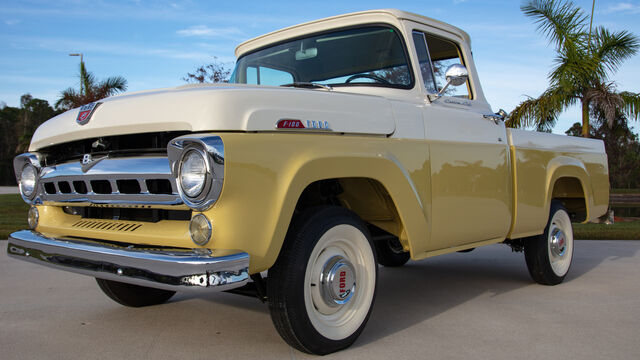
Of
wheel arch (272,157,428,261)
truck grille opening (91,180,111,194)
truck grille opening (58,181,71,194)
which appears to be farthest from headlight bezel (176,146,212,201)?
truck grille opening (58,181,71,194)

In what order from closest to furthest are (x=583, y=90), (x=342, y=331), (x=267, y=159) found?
1. (x=267, y=159)
2. (x=342, y=331)
3. (x=583, y=90)

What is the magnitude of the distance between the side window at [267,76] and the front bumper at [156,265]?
188cm

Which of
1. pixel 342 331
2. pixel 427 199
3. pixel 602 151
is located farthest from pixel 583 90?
pixel 342 331

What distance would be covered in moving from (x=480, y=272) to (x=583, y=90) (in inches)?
323

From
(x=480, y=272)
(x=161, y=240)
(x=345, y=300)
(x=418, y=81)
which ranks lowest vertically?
(x=480, y=272)

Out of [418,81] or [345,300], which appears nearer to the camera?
[345,300]

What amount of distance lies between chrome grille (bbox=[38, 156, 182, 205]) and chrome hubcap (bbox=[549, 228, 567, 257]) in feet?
12.3

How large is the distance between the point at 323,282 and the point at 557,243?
3041 mm

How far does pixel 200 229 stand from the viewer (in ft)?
7.89

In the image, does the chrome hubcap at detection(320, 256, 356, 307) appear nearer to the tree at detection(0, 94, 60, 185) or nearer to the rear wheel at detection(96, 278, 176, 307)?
the rear wheel at detection(96, 278, 176, 307)

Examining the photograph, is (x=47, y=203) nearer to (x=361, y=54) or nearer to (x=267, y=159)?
(x=267, y=159)

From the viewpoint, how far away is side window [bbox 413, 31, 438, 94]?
12.4 ft

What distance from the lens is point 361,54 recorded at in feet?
12.3

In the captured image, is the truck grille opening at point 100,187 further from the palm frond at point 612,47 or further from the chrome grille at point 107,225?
the palm frond at point 612,47
